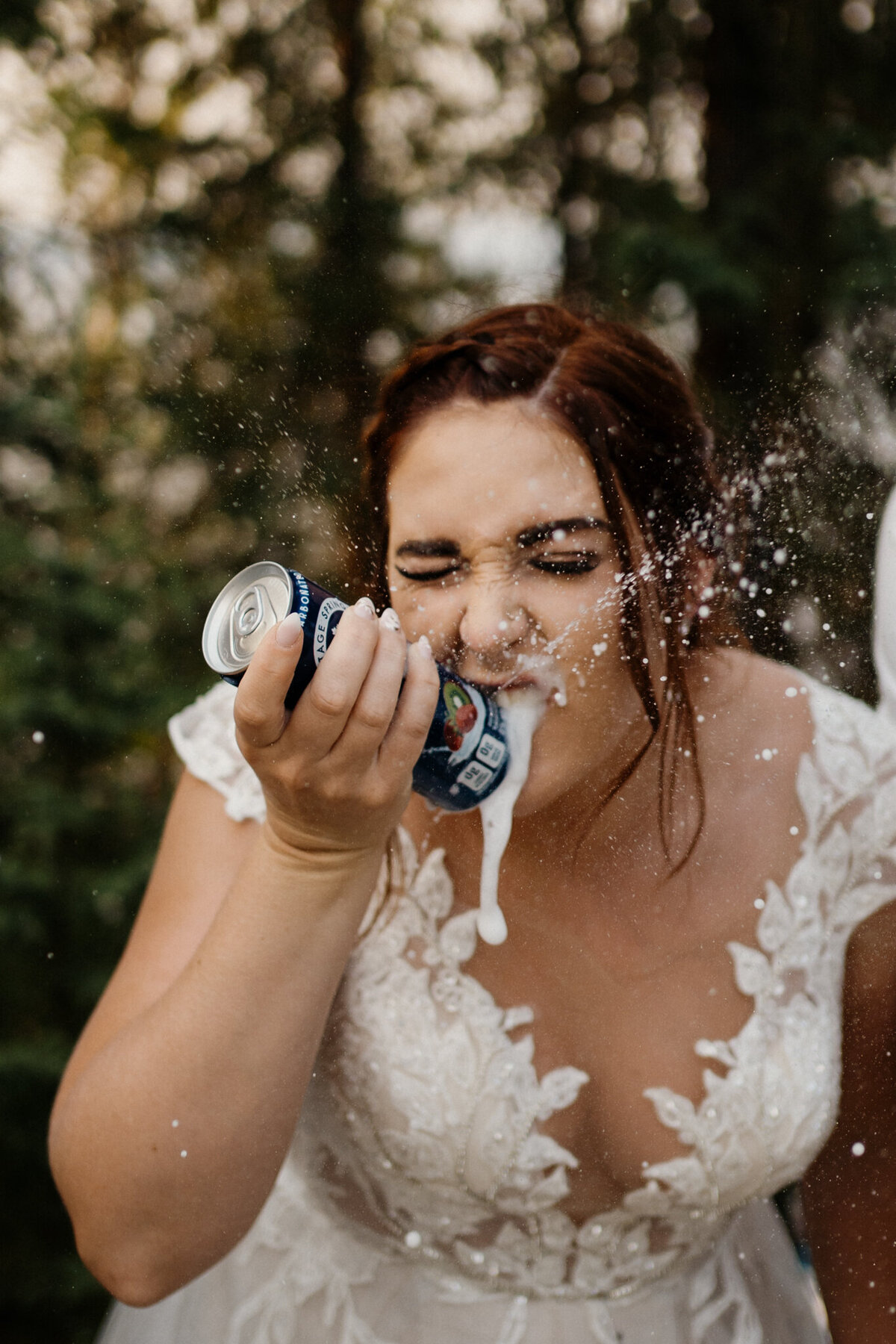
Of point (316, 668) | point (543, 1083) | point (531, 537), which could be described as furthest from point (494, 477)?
point (543, 1083)

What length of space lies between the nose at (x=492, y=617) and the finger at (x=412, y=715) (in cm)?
3

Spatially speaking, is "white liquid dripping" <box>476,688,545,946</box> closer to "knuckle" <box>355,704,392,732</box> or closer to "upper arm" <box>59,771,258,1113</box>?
"knuckle" <box>355,704,392,732</box>

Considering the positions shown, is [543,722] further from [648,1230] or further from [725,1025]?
[648,1230]

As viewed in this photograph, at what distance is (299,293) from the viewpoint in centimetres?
73

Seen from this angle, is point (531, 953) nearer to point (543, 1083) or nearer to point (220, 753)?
point (543, 1083)

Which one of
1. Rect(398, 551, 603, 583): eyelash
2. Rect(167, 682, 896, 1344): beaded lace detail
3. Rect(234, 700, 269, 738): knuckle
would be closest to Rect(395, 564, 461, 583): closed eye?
Rect(398, 551, 603, 583): eyelash

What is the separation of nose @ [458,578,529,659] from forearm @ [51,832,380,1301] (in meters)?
0.13

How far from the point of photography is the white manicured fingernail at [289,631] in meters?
0.43

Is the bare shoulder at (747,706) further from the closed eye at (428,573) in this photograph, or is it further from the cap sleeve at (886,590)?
the closed eye at (428,573)

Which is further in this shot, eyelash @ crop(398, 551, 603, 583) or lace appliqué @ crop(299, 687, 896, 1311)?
lace appliqué @ crop(299, 687, 896, 1311)

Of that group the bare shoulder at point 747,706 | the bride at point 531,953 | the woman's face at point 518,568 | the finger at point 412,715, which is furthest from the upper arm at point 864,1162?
the finger at point 412,715

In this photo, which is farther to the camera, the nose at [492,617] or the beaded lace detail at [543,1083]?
the beaded lace detail at [543,1083]

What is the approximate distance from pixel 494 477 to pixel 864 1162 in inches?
18.8

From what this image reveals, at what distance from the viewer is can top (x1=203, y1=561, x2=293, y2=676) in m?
0.45
